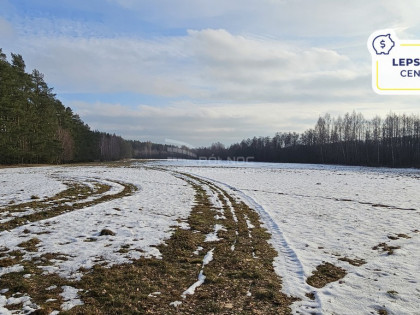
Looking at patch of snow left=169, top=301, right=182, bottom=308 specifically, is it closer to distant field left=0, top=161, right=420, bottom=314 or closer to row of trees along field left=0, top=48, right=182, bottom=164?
distant field left=0, top=161, right=420, bottom=314

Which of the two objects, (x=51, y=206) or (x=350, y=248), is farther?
(x=51, y=206)

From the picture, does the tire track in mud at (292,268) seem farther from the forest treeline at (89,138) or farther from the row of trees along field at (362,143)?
the row of trees along field at (362,143)

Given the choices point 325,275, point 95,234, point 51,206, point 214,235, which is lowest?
point 325,275

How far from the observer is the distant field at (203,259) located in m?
5.26

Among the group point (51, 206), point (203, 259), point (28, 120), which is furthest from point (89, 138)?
point (203, 259)

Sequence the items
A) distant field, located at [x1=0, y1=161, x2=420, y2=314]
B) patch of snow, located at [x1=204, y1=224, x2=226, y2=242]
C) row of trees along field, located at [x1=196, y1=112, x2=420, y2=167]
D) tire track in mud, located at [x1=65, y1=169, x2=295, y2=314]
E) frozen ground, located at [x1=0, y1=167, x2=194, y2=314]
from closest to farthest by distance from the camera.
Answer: tire track in mud, located at [x1=65, y1=169, x2=295, y2=314] < distant field, located at [x1=0, y1=161, x2=420, y2=314] < frozen ground, located at [x1=0, y1=167, x2=194, y2=314] < patch of snow, located at [x1=204, y1=224, x2=226, y2=242] < row of trees along field, located at [x1=196, y1=112, x2=420, y2=167]

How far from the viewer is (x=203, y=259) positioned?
741 centimetres

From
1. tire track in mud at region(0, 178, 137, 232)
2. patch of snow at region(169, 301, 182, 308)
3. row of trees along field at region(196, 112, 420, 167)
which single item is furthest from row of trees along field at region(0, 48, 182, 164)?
row of trees along field at region(196, 112, 420, 167)

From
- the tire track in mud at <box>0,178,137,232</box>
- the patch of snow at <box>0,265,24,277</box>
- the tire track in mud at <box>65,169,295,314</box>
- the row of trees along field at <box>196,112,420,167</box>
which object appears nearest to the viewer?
the tire track in mud at <box>65,169,295,314</box>

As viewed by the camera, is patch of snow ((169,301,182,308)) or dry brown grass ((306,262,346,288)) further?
dry brown grass ((306,262,346,288))

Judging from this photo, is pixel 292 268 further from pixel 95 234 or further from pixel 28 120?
pixel 28 120

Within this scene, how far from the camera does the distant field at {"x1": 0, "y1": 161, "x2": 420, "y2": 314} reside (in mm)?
5258

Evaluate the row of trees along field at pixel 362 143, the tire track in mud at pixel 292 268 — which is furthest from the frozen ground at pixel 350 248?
the row of trees along field at pixel 362 143

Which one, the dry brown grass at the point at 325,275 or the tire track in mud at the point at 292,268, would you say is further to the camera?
the dry brown grass at the point at 325,275
